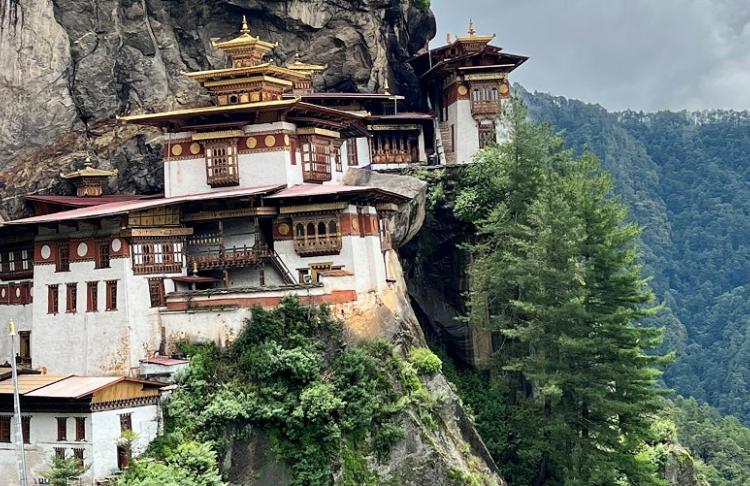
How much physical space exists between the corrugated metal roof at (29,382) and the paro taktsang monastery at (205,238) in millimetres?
1633

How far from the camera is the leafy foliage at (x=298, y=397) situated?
37969 millimetres

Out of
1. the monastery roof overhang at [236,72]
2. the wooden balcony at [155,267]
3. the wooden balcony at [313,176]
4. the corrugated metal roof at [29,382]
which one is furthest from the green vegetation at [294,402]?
the monastery roof overhang at [236,72]

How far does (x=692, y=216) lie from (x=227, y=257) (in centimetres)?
12773

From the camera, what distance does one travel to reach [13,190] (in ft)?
162

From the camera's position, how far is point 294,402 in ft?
126

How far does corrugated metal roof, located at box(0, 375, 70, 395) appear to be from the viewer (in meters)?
37.8

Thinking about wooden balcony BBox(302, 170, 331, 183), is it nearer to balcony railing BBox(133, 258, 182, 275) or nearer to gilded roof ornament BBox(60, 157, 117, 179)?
balcony railing BBox(133, 258, 182, 275)

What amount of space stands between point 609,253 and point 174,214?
18977 mm

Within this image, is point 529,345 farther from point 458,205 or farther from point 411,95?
point 411,95

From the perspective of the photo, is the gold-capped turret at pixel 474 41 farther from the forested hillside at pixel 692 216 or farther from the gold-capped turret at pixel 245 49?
the forested hillside at pixel 692 216

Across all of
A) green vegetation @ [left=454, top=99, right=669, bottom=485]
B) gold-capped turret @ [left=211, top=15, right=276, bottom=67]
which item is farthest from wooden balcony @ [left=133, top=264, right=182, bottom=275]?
green vegetation @ [left=454, top=99, right=669, bottom=485]

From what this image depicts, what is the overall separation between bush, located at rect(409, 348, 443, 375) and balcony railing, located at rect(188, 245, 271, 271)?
717cm

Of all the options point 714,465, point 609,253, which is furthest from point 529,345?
point 714,465

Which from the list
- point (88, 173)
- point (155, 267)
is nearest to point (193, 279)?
point (155, 267)
